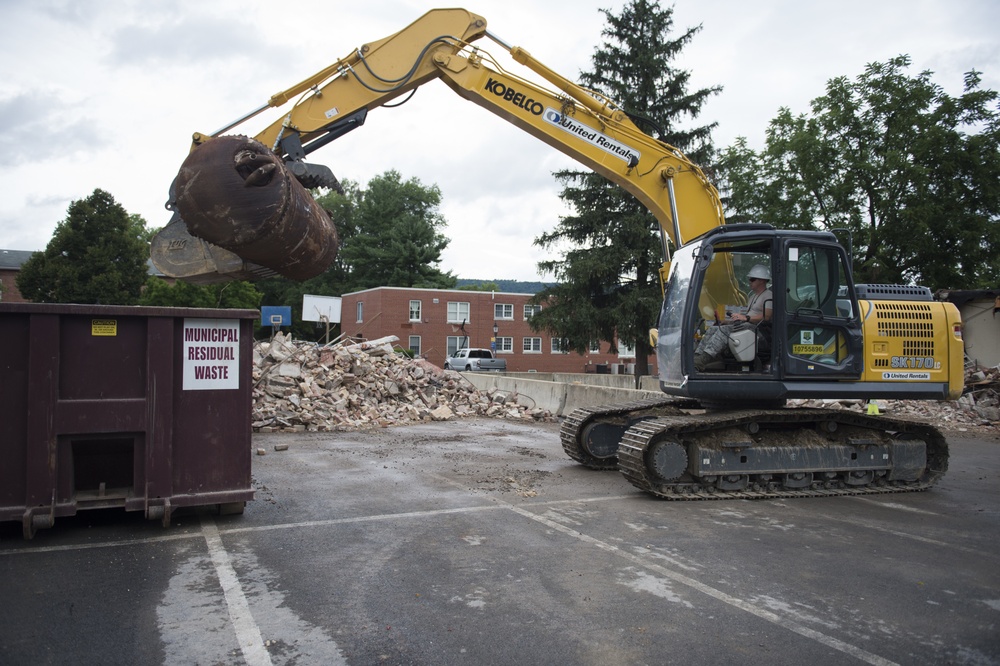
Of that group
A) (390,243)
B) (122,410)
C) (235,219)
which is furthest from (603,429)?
(390,243)

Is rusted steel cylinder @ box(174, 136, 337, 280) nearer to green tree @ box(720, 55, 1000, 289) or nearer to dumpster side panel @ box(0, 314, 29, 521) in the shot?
dumpster side panel @ box(0, 314, 29, 521)

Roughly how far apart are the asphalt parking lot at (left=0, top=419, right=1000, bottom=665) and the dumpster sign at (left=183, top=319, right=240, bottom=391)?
4.13 ft

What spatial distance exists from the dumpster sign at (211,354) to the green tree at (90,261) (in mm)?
36258

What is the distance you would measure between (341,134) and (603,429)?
194 inches

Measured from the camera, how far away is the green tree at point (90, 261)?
128ft

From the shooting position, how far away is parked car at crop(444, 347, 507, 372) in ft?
146

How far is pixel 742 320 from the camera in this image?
26.4 ft

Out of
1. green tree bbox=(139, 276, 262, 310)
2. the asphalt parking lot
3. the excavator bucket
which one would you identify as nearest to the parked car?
green tree bbox=(139, 276, 262, 310)

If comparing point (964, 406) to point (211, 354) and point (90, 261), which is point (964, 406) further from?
point (90, 261)

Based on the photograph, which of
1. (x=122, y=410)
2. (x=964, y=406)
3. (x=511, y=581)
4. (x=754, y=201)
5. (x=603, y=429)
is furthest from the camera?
(x=754, y=201)

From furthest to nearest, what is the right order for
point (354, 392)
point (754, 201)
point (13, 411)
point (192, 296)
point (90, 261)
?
point (192, 296)
point (90, 261)
point (754, 201)
point (354, 392)
point (13, 411)

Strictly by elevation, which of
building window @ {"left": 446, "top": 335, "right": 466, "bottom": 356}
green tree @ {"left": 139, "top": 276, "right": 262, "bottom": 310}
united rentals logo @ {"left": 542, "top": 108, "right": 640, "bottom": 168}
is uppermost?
green tree @ {"left": 139, "top": 276, "right": 262, "bottom": 310}

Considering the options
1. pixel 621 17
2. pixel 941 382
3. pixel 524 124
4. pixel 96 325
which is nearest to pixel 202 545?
pixel 96 325

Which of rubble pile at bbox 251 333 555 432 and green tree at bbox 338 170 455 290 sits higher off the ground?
green tree at bbox 338 170 455 290
